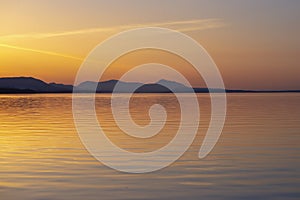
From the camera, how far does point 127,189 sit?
16469 millimetres

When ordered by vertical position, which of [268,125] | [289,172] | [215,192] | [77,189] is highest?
[268,125]

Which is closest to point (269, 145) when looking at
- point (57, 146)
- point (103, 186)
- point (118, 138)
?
point (118, 138)

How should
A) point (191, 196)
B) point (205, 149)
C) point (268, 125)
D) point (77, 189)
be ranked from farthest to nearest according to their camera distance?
point (268, 125) → point (205, 149) → point (77, 189) → point (191, 196)

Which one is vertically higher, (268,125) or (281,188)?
(268,125)

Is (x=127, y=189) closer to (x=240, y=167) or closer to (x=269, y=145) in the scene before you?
(x=240, y=167)

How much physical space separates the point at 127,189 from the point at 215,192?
114 inches

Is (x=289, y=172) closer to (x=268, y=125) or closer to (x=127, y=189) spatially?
(x=127, y=189)

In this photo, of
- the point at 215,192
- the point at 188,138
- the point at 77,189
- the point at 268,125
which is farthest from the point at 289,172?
the point at 268,125

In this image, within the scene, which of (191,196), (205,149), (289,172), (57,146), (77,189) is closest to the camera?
(191,196)

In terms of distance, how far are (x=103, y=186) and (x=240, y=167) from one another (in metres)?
6.33

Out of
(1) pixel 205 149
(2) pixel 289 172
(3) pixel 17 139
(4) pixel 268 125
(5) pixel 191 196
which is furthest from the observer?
(4) pixel 268 125

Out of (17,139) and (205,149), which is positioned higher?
(205,149)

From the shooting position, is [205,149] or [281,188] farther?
[205,149]

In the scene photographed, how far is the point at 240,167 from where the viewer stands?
2033cm
